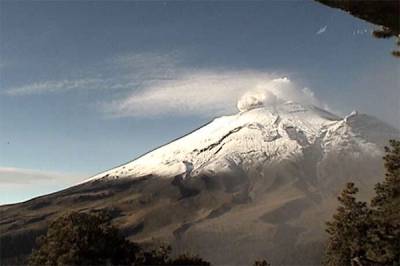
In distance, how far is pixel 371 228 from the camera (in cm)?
3750

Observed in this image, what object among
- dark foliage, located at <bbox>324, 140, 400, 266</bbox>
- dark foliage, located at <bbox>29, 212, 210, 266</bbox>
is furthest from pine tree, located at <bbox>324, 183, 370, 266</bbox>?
dark foliage, located at <bbox>29, 212, 210, 266</bbox>

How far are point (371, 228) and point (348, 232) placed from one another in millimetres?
1811

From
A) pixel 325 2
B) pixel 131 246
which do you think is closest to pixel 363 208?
pixel 131 246

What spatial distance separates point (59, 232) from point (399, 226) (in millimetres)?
22829

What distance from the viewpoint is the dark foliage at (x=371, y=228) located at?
3572 centimetres

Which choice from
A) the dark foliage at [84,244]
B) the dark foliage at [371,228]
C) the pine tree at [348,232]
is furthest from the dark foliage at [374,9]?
the pine tree at [348,232]

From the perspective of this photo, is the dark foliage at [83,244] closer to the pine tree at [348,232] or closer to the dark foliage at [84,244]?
Result: the dark foliage at [84,244]

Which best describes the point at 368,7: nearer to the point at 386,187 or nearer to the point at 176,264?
the point at 176,264

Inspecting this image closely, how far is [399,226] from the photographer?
36750 millimetres

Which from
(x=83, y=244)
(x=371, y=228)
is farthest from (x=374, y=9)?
(x=371, y=228)

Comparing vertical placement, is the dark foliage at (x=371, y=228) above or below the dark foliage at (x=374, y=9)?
below

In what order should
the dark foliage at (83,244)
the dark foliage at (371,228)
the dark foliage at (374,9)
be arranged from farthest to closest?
the dark foliage at (371,228)
the dark foliage at (83,244)
the dark foliage at (374,9)

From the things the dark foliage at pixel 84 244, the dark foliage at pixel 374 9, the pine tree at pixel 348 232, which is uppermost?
the dark foliage at pixel 374 9

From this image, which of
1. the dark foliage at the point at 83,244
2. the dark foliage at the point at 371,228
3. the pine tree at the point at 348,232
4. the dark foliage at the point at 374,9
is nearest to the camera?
the dark foliage at the point at 374,9
